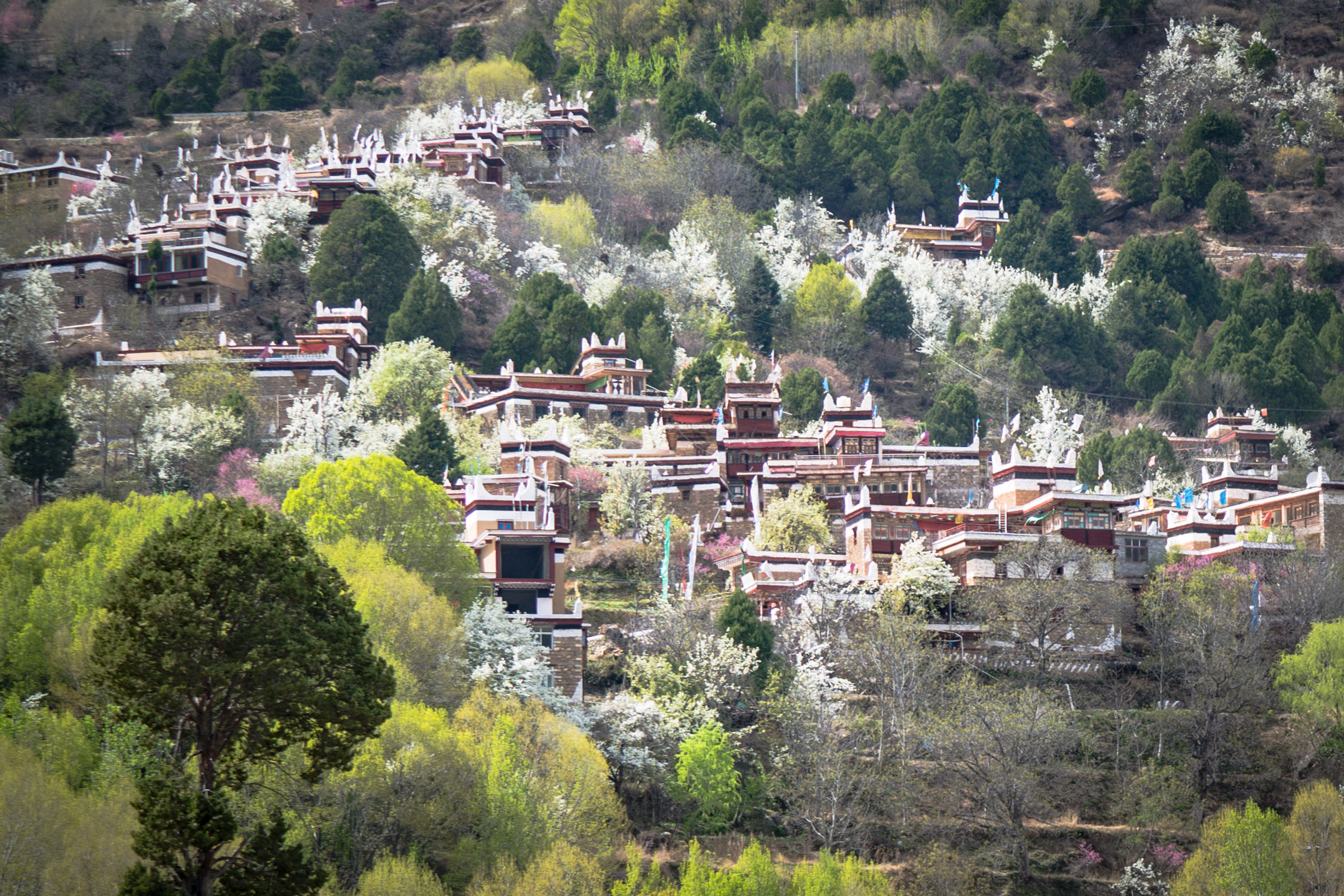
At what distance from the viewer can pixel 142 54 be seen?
451 feet

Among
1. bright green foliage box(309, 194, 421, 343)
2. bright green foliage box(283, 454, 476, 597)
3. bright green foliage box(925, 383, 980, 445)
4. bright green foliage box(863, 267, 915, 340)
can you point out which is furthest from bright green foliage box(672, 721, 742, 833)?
bright green foliage box(863, 267, 915, 340)

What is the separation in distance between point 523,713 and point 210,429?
26.5 metres

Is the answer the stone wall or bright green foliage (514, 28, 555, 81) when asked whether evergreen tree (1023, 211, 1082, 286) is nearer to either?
bright green foliage (514, 28, 555, 81)

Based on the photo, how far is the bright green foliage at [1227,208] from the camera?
117 m

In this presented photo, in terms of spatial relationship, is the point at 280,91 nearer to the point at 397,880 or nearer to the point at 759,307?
the point at 759,307

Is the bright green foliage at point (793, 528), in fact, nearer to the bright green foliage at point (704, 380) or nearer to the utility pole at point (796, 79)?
the bright green foliage at point (704, 380)

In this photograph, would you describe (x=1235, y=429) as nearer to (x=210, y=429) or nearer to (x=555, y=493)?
(x=555, y=493)

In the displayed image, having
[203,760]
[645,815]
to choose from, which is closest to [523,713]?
[645,815]

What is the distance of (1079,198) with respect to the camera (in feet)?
384

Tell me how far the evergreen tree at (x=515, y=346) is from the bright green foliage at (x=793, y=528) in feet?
70.6

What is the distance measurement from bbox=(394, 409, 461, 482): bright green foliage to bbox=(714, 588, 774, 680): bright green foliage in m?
15.8

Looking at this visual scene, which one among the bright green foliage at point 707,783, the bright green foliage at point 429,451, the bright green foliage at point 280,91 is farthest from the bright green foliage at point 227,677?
the bright green foliage at point 280,91

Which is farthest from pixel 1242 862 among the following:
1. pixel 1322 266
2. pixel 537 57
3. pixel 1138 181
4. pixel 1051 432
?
pixel 537 57

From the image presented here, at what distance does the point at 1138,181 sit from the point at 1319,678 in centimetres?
6791
